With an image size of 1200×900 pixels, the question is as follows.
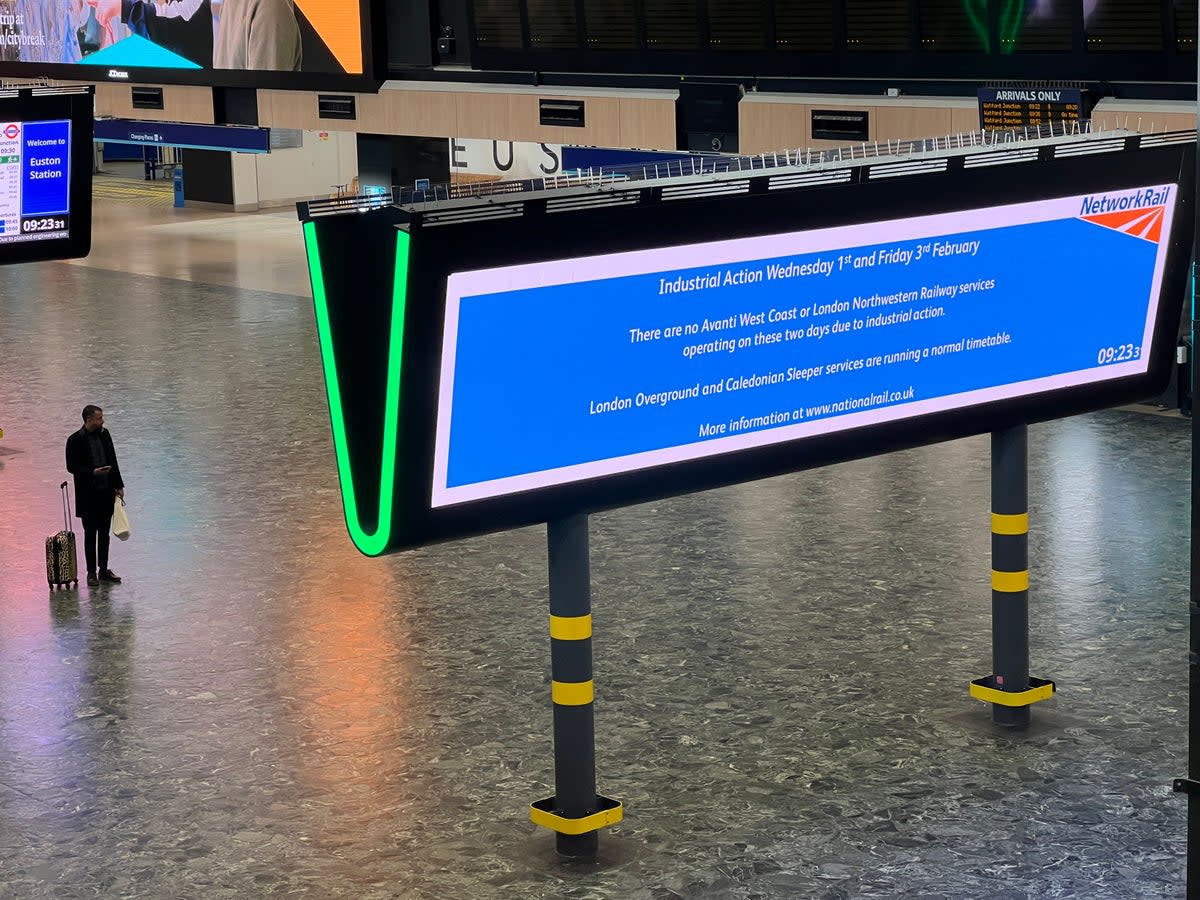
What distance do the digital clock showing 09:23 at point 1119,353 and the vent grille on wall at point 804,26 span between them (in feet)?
30.1

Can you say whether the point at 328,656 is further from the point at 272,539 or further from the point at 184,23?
the point at 184,23

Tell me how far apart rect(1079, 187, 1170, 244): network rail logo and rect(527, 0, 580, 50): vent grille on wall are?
1154 cm

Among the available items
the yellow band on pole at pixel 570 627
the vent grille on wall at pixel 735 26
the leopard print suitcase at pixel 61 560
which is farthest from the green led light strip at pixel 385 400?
the vent grille on wall at pixel 735 26

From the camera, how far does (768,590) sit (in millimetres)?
12930

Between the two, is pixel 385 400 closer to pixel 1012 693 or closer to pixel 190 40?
pixel 1012 693

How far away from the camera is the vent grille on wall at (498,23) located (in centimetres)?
2098

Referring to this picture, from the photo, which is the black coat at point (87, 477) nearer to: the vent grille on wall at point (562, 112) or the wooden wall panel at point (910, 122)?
the wooden wall panel at point (910, 122)

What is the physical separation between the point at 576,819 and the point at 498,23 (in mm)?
14310

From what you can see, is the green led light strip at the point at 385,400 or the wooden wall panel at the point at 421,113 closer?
the green led light strip at the point at 385,400

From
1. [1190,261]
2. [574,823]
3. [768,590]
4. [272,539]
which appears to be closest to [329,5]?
[272,539]

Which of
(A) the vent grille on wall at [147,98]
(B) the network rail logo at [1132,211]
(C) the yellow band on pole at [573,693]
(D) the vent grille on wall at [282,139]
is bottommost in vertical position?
(C) the yellow band on pole at [573,693]

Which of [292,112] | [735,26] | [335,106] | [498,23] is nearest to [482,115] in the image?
[498,23]

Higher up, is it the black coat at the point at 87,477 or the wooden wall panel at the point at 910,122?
the wooden wall panel at the point at 910,122

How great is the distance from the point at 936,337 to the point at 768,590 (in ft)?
14.1
